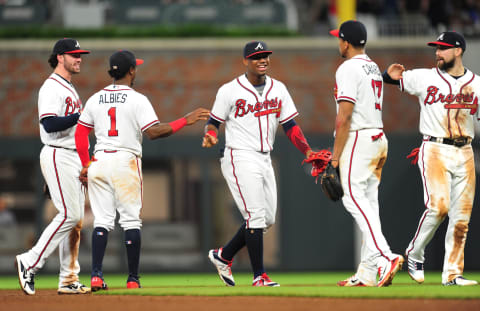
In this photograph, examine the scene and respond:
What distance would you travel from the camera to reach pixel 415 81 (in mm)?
8555

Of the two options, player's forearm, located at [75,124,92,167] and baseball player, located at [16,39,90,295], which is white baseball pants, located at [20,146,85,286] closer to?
baseball player, located at [16,39,90,295]

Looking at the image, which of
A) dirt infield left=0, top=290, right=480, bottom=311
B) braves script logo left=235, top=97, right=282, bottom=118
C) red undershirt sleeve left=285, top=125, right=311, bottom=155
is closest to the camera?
dirt infield left=0, top=290, right=480, bottom=311

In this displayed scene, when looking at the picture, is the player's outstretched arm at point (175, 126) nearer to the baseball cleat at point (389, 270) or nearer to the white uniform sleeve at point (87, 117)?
the white uniform sleeve at point (87, 117)

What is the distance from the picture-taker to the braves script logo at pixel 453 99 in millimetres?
8430

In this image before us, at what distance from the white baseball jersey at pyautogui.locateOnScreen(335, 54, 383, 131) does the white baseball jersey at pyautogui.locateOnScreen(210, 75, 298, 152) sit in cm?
83

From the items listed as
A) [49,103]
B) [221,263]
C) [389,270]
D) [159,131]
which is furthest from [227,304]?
[49,103]

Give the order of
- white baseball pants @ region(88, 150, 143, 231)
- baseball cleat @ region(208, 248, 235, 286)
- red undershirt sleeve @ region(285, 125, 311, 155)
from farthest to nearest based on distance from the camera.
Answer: baseball cleat @ region(208, 248, 235, 286) < red undershirt sleeve @ region(285, 125, 311, 155) < white baseball pants @ region(88, 150, 143, 231)

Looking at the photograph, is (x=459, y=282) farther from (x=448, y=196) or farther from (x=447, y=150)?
(x=447, y=150)

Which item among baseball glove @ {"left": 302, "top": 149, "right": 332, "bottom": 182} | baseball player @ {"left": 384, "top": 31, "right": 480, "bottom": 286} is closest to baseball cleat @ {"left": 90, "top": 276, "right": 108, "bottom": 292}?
baseball glove @ {"left": 302, "top": 149, "right": 332, "bottom": 182}

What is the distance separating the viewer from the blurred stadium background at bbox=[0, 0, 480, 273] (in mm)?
16609

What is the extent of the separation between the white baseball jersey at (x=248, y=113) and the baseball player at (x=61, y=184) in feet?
4.87

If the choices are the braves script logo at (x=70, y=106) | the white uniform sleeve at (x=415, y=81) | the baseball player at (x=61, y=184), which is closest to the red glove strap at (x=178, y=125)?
the baseball player at (x=61, y=184)

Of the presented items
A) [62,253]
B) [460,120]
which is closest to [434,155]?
[460,120]

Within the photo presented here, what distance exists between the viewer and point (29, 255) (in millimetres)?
8359
